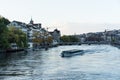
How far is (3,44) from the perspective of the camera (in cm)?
7588

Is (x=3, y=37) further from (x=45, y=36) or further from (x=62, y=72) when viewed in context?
(x=45, y=36)

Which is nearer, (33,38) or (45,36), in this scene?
(33,38)

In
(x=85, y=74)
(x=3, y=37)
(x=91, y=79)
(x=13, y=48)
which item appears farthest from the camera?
(x=13, y=48)

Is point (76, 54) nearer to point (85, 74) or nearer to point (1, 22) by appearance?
point (1, 22)

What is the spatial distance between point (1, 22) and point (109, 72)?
38.7 meters

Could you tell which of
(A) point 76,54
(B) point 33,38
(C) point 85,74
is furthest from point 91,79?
(B) point 33,38

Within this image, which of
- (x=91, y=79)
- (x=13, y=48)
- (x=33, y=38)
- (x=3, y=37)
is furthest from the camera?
(x=33, y=38)

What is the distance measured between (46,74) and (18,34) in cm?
5643

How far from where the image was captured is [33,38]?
426 ft

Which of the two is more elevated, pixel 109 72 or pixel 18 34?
pixel 18 34

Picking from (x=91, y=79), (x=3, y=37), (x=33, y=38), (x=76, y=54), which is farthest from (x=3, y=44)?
(x=33, y=38)

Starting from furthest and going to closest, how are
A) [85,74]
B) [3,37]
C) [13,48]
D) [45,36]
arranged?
[45,36] → [13,48] → [3,37] → [85,74]

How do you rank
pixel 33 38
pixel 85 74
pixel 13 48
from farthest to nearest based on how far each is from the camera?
pixel 33 38
pixel 13 48
pixel 85 74

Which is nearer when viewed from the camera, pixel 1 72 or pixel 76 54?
pixel 1 72
